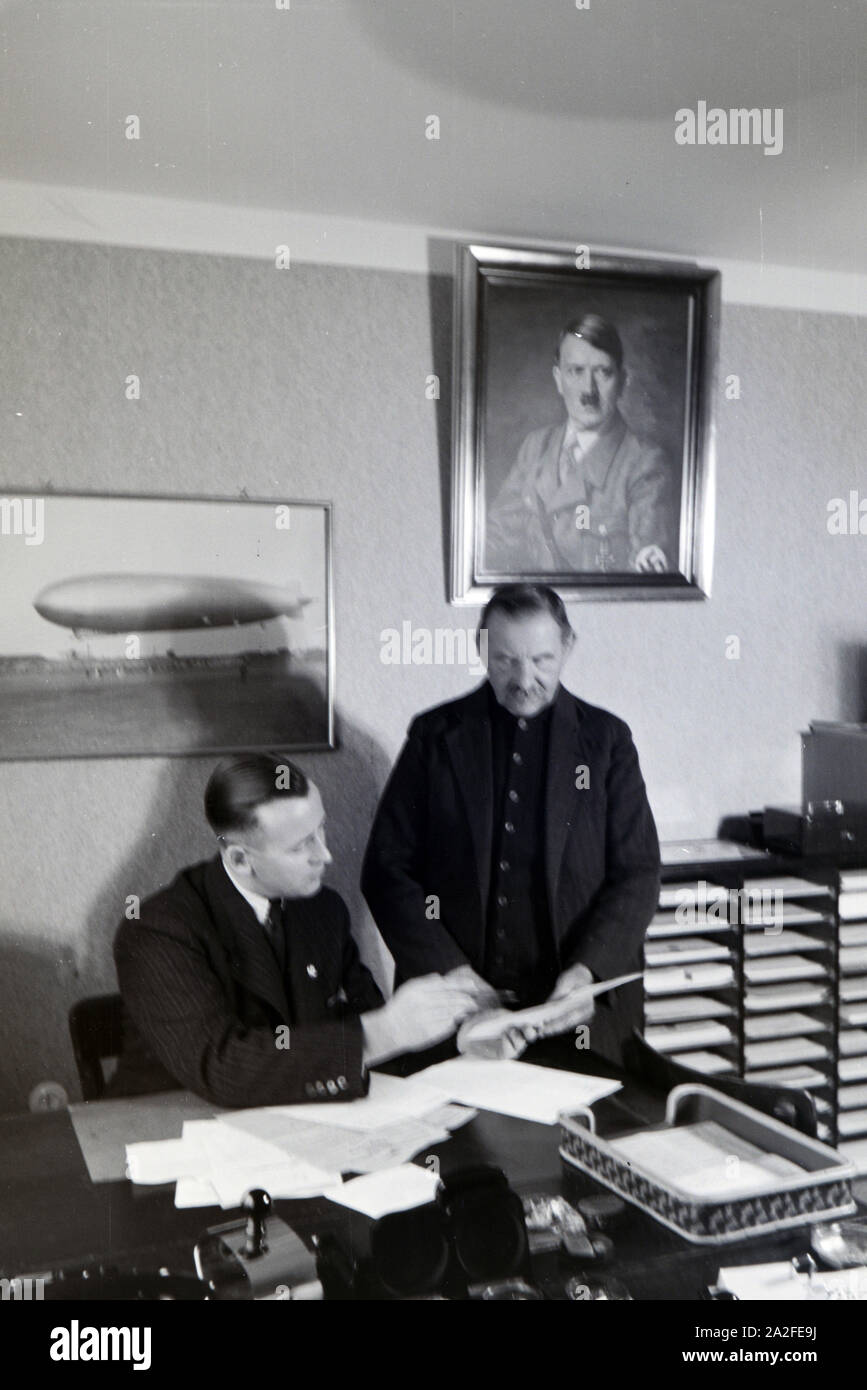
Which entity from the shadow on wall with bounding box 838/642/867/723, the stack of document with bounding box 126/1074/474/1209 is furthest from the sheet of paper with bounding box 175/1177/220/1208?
the shadow on wall with bounding box 838/642/867/723

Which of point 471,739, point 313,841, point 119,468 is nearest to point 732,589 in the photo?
point 471,739

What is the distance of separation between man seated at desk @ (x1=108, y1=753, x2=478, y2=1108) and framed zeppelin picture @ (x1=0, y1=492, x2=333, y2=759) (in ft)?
0.48

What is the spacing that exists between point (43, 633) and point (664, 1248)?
1421mm

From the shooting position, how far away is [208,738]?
6.53 feet

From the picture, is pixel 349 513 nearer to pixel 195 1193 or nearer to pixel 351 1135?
pixel 351 1135

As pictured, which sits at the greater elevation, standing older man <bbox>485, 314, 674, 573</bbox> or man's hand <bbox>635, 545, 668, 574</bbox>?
standing older man <bbox>485, 314, 674, 573</bbox>

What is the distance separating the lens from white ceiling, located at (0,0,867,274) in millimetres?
1600

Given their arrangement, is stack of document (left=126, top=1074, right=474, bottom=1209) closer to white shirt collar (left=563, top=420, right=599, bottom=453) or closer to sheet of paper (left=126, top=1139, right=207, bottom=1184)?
sheet of paper (left=126, top=1139, right=207, bottom=1184)

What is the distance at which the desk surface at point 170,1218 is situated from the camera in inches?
42.1

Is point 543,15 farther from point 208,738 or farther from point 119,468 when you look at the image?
point 208,738

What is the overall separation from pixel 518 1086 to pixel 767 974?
3.03ft

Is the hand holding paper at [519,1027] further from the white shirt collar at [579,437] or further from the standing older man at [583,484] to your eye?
the white shirt collar at [579,437]

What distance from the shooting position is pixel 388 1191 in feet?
3.89

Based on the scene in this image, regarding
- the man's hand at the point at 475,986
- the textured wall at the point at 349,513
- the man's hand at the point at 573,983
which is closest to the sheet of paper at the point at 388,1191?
the man's hand at the point at 573,983
